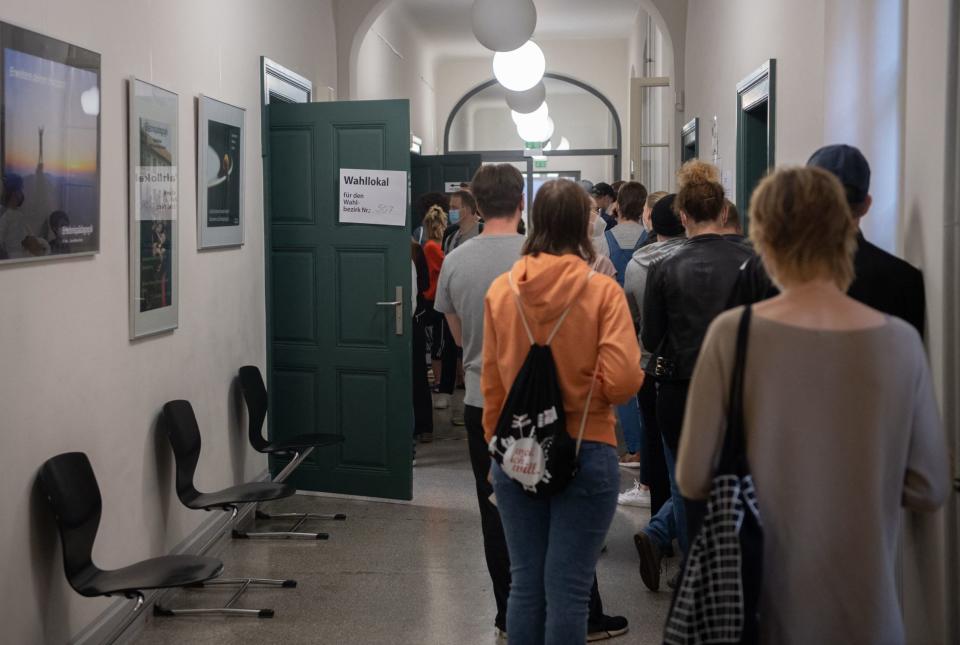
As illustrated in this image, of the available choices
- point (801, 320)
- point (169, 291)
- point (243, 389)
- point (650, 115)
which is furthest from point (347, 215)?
point (650, 115)

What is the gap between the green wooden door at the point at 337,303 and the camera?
5898 millimetres

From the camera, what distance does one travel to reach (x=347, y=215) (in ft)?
19.4

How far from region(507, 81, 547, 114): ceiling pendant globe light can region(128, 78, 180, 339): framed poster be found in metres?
9.20

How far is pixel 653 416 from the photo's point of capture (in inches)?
185

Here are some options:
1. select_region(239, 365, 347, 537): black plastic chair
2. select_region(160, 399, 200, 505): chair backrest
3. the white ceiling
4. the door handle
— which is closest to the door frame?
the door handle

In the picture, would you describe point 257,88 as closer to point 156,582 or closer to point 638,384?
point 156,582

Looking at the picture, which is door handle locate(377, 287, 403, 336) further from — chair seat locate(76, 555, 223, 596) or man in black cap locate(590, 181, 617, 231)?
man in black cap locate(590, 181, 617, 231)

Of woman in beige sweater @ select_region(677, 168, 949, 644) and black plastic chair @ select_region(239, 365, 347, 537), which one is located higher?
woman in beige sweater @ select_region(677, 168, 949, 644)

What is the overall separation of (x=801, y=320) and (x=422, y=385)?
5584 millimetres

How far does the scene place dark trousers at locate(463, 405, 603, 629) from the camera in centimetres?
346

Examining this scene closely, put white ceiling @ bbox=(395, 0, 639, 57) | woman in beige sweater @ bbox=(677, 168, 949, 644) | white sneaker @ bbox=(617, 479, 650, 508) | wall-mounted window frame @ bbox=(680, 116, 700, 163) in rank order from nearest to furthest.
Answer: woman in beige sweater @ bbox=(677, 168, 949, 644)
white sneaker @ bbox=(617, 479, 650, 508)
wall-mounted window frame @ bbox=(680, 116, 700, 163)
white ceiling @ bbox=(395, 0, 639, 57)

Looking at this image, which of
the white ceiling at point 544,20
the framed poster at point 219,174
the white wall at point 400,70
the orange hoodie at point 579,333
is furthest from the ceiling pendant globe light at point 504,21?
the orange hoodie at point 579,333

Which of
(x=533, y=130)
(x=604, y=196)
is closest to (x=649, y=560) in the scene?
(x=604, y=196)

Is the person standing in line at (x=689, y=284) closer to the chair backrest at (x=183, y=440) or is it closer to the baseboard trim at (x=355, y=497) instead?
the chair backrest at (x=183, y=440)
